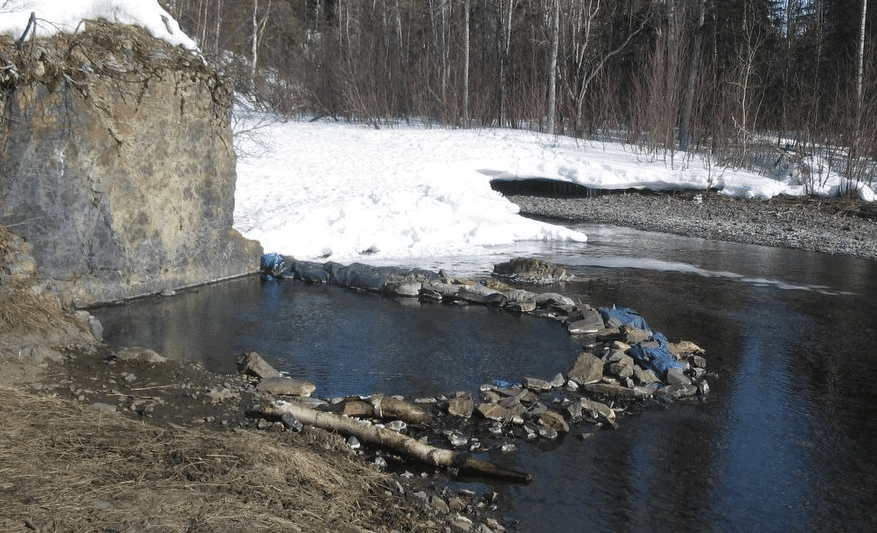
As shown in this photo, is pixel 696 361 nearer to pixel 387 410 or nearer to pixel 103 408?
pixel 387 410

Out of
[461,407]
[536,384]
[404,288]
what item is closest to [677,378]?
[536,384]

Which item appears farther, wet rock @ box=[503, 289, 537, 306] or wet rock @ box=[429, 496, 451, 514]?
wet rock @ box=[503, 289, 537, 306]

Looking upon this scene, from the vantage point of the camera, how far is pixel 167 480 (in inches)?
187

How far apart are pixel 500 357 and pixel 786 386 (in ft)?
9.05

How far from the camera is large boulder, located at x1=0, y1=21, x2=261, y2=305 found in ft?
32.5

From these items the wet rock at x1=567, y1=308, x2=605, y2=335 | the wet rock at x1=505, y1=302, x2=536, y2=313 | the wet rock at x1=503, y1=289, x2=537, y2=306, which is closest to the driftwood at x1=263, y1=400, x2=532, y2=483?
the wet rock at x1=567, y1=308, x2=605, y2=335

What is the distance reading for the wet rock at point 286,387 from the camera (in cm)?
742

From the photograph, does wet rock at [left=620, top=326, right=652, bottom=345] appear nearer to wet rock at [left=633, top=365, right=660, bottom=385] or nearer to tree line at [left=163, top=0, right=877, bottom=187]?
wet rock at [left=633, top=365, right=660, bottom=385]

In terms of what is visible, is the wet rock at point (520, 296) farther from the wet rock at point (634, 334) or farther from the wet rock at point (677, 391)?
the wet rock at point (677, 391)

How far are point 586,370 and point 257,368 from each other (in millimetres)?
3049

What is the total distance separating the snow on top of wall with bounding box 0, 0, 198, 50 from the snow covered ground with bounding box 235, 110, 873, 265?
3986mm

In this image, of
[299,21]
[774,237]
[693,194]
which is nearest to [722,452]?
[774,237]

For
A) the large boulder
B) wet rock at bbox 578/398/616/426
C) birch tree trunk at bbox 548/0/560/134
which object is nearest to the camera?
wet rock at bbox 578/398/616/426

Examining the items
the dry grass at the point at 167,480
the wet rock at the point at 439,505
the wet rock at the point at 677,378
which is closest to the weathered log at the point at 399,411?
the dry grass at the point at 167,480
